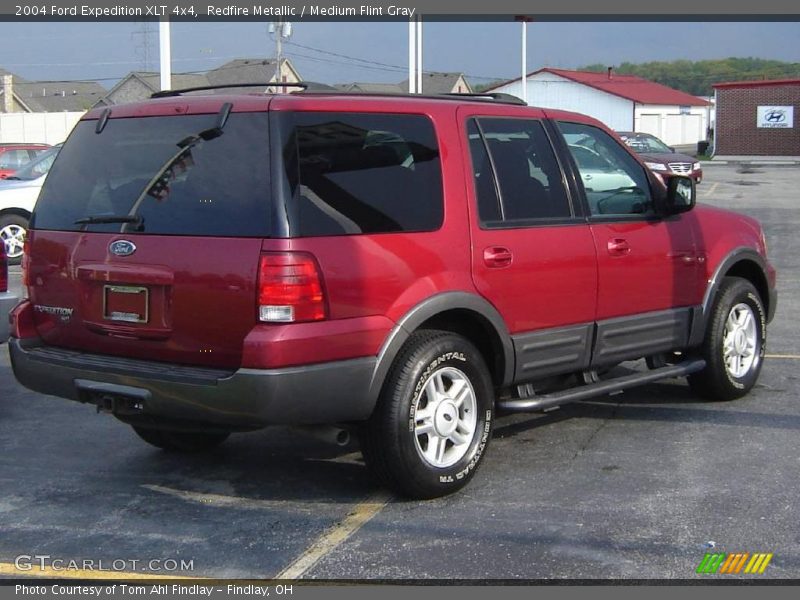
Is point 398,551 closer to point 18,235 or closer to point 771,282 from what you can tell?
point 771,282

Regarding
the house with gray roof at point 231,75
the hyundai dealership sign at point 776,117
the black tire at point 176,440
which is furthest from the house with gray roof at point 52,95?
the black tire at point 176,440

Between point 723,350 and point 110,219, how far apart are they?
13.2 feet

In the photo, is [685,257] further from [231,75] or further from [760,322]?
[231,75]

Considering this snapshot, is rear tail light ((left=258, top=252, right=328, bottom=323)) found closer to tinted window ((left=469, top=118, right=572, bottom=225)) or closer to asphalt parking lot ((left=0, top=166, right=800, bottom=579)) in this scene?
asphalt parking lot ((left=0, top=166, right=800, bottom=579))

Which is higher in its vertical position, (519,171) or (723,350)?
(519,171)

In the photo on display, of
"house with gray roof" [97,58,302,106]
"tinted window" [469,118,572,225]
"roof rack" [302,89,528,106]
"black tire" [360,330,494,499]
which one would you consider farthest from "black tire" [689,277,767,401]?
"house with gray roof" [97,58,302,106]

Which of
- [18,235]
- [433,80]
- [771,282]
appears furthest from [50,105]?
[771,282]

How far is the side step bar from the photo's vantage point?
5684 mm

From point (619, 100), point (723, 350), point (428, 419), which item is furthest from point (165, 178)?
point (619, 100)

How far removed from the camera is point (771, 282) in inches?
296

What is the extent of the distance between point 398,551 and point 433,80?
8137 cm

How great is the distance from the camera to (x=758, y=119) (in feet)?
185

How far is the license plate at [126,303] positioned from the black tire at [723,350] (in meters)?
3.70

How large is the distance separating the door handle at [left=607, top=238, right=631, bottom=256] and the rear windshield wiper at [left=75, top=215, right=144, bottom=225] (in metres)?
2.65
